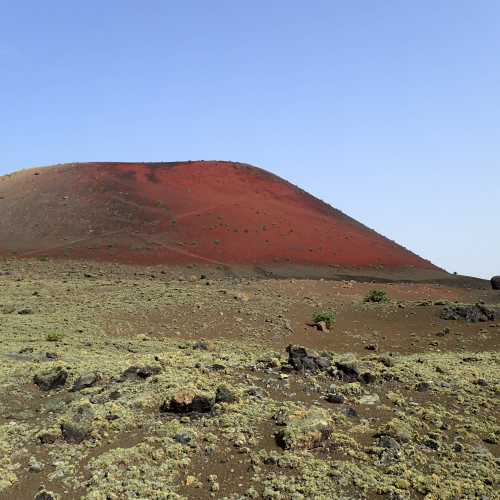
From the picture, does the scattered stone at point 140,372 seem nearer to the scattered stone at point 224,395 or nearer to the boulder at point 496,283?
the scattered stone at point 224,395

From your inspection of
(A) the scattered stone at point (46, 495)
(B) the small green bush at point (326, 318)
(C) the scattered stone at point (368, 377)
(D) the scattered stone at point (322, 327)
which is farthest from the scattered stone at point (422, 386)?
(B) the small green bush at point (326, 318)

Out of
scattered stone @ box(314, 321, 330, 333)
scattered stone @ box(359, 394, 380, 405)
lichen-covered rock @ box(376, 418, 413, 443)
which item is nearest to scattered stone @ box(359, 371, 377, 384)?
scattered stone @ box(359, 394, 380, 405)

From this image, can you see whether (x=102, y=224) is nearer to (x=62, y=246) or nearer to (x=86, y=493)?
(x=62, y=246)

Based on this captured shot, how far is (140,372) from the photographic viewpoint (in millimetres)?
8336

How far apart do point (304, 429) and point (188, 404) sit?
1551 mm

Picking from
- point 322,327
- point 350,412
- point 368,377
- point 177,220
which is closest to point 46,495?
point 350,412

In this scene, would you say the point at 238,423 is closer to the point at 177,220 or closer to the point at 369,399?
the point at 369,399

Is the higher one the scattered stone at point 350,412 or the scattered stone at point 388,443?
the scattered stone at point 350,412

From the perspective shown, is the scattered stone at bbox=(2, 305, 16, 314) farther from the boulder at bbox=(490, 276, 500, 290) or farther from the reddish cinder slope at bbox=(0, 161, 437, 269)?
the boulder at bbox=(490, 276, 500, 290)

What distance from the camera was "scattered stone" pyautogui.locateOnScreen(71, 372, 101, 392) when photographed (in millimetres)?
8180

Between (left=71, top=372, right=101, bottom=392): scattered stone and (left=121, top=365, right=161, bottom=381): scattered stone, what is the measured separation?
0.42m

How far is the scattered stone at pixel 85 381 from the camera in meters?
8.18

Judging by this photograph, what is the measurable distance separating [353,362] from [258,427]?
2.43 m

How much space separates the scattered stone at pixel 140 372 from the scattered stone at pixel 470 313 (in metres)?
11.7
